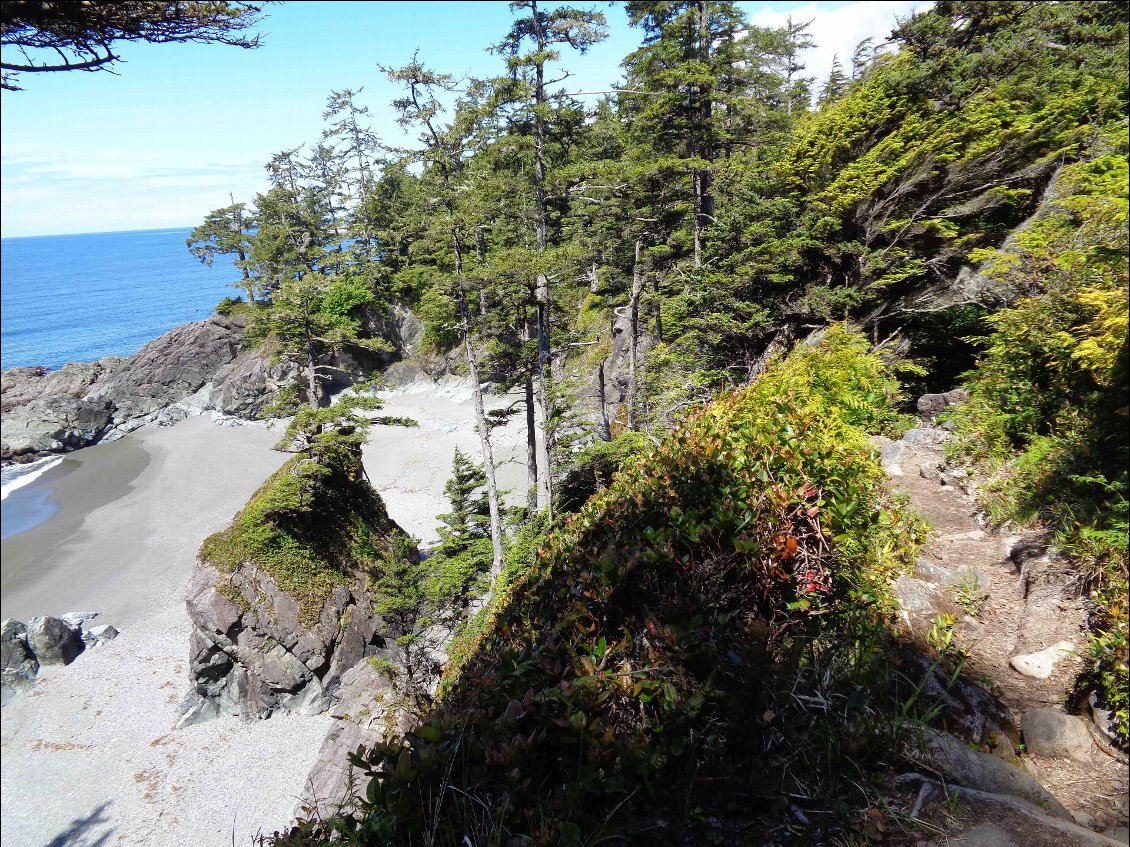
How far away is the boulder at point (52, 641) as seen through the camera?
13438 millimetres

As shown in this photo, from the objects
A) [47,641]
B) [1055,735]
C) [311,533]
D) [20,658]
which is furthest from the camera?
[311,533]

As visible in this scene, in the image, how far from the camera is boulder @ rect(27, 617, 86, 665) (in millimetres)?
13438

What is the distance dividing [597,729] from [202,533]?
21297 mm

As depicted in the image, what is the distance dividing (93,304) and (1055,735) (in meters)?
45.1

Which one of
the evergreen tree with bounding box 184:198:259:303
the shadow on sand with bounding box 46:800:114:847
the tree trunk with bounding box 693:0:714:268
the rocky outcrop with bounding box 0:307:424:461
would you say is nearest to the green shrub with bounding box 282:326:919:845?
the shadow on sand with bounding box 46:800:114:847

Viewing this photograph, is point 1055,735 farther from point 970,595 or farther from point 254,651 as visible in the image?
point 254,651

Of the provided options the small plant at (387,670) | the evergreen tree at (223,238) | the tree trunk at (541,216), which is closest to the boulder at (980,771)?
the small plant at (387,670)

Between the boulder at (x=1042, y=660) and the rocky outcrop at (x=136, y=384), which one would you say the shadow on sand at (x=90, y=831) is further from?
the rocky outcrop at (x=136, y=384)

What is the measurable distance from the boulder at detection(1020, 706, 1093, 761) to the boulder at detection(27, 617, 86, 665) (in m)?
18.9

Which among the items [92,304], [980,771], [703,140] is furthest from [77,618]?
[92,304]

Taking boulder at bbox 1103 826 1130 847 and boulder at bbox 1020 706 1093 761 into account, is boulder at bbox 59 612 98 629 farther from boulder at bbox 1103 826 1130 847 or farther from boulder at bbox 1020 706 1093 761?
boulder at bbox 1103 826 1130 847

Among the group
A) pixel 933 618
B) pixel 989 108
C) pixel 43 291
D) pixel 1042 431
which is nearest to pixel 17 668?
pixel 933 618

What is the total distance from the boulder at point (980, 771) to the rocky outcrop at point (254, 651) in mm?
12998

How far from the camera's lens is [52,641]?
45.0 ft
